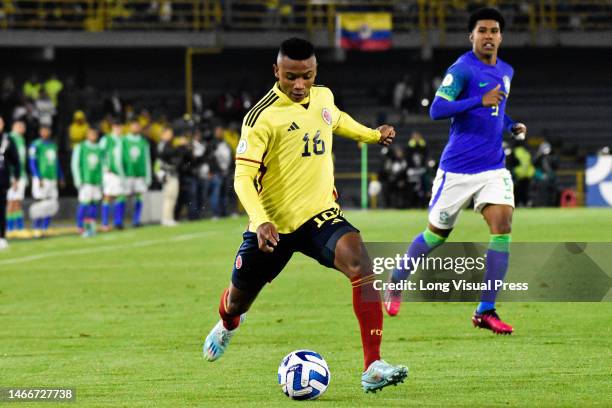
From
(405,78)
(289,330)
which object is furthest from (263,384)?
(405,78)

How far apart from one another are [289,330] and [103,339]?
150 cm

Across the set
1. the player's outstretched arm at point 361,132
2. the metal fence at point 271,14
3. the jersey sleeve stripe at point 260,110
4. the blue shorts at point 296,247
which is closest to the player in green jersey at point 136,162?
the metal fence at point 271,14

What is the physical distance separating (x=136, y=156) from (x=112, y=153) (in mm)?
802

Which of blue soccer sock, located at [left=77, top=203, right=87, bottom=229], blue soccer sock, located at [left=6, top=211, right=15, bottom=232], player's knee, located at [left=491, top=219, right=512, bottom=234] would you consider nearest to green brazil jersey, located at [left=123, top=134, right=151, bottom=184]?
blue soccer sock, located at [left=77, top=203, right=87, bottom=229]

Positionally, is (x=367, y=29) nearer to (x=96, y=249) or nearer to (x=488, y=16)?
(x=96, y=249)

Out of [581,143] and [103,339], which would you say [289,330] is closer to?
[103,339]

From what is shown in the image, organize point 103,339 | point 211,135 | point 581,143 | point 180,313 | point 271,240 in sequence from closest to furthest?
point 271,240 < point 103,339 < point 180,313 < point 211,135 < point 581,143

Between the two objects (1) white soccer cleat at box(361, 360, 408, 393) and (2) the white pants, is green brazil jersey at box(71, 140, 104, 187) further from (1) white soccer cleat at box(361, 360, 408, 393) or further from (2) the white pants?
(1) white soccer cleat at box(361, 360, 408, 393)

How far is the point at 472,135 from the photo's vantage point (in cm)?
1126

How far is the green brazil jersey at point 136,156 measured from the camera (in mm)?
29297

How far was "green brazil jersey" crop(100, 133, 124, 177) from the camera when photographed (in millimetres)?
28656

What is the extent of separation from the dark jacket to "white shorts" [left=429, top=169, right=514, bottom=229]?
1331 centimetres

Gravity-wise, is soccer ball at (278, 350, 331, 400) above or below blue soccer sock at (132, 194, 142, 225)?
above

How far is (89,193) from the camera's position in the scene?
90.4 feet
